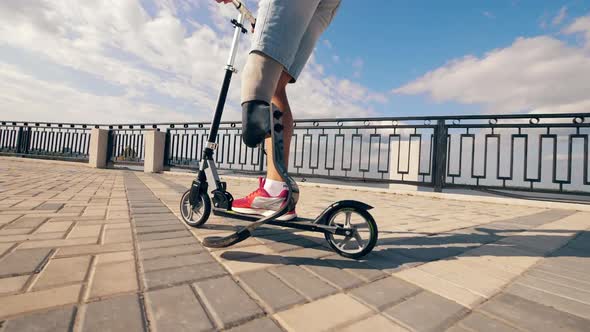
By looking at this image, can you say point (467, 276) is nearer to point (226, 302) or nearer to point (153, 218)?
point (226, 302)

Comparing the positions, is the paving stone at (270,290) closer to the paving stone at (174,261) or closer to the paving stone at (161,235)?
the paving stone at (174,261)

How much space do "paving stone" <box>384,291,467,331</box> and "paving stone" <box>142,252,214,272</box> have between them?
2.91 feet

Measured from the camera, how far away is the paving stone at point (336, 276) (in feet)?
3.68

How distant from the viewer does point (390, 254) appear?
1.56 meters

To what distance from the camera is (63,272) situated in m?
1.08

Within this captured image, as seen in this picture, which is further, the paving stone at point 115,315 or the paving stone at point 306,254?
the paving stone at point 306,254

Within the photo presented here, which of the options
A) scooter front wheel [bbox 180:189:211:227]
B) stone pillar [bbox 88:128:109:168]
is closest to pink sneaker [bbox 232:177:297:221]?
scooter front wheel [bbox 180:189:211:227]

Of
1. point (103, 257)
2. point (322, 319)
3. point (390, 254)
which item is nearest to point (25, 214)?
point (103, 257)

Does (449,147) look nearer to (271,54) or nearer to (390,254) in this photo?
(390,254)

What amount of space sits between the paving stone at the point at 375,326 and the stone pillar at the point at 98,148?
43.7 ft

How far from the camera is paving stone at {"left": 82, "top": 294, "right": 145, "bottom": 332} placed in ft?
2.43

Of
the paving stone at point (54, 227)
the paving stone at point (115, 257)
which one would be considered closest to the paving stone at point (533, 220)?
the paving stone at point (115, 257)

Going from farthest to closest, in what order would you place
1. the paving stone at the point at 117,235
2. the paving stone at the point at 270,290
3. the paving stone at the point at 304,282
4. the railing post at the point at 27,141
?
the railing post at the point at 27,141
the paving stone at the point at 117,235
the paving stone at the point at 304,282
the paving stone at the point at 270,290

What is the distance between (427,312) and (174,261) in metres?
1.11
